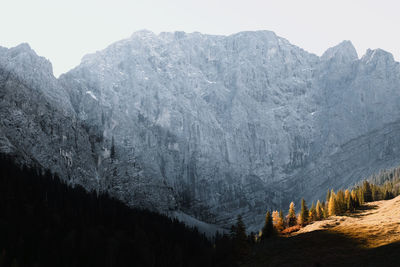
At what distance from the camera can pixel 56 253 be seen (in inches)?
3438

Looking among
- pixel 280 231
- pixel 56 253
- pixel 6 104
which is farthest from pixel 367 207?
pixel 6 104

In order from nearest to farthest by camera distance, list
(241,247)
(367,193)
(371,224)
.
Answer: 1. (371,224)
2. (241,247)
3. (367,193)

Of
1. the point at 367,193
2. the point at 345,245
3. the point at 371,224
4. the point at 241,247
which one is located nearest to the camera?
the point at 345,245

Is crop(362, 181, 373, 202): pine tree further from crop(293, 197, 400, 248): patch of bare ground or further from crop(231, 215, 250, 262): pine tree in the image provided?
crop(231, 215, 250, 262): pine tree

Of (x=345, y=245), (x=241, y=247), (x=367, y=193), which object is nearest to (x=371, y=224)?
(x=345, y=245)

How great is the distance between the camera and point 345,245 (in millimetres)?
80562

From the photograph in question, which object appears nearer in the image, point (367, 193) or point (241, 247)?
point (241, 247)

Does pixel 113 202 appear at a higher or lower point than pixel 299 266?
higher

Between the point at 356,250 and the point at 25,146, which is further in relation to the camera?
the point at 25,146

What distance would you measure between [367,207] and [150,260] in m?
72.1

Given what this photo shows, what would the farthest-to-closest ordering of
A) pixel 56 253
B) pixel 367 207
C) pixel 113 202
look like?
pixel 113 202
pixel 367 207
pixel 56 253

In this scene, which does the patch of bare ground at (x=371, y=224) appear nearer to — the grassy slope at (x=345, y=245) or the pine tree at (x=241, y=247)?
the grassy slope at (x=345, y=245)

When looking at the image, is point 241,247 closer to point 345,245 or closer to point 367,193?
point 345,245

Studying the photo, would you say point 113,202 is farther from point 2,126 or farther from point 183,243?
point 2,126
